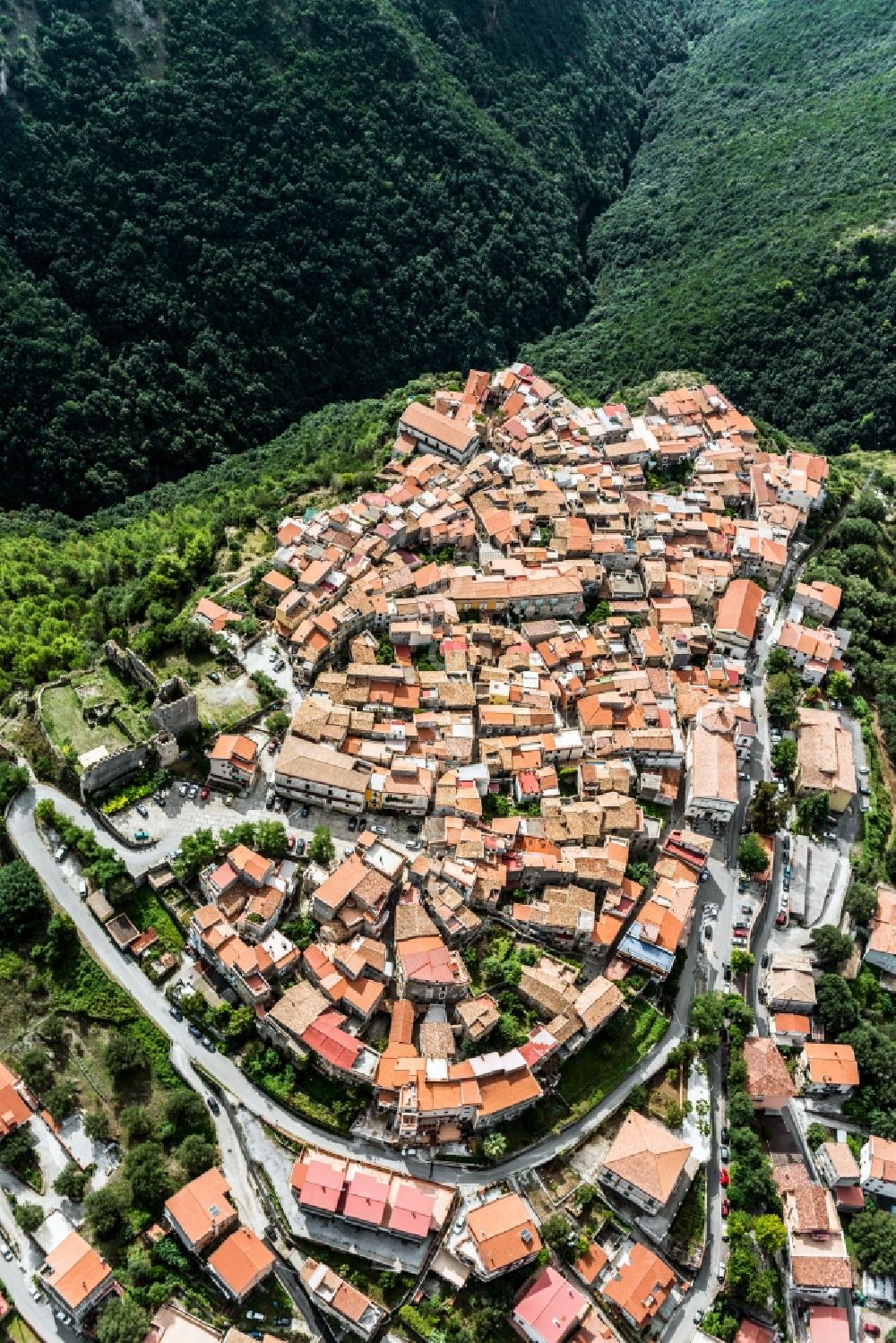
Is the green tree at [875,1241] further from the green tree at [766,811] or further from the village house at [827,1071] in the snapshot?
the green tree at [766,811]

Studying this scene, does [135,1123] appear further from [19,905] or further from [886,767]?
[886,767]

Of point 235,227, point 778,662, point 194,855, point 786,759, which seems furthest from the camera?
point 235,227

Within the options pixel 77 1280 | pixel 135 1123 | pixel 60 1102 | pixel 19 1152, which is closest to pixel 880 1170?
pixel 135 1123

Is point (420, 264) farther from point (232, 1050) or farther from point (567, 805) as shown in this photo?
point (232, 1050)

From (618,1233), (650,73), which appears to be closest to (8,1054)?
(618,1233)

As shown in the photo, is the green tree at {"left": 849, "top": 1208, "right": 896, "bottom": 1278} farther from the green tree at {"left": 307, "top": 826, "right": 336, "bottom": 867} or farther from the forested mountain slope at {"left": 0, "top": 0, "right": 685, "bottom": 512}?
the forested mountain slope at {"left": 0, "top": 0, "right": 685, "bottom": 512}

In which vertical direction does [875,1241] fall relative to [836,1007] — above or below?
below

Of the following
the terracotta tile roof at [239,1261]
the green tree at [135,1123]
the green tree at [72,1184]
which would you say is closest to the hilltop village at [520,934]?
the terracotta tile roof at [239,1261]
